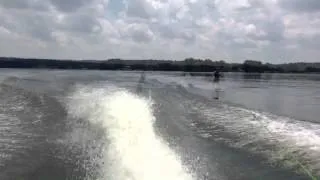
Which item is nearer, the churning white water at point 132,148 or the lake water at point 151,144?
the churning white water at point 132,148

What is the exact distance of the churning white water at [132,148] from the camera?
9961 millimetres

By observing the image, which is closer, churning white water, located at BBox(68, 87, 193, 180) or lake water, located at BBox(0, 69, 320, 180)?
churning white water, located at BBox(68, 87, 193, 180)

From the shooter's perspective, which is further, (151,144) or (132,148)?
(151,144)

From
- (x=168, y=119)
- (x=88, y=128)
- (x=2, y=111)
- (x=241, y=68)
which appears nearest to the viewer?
(x=88, y=128)

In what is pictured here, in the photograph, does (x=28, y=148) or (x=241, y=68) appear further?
(x=241, y=68)

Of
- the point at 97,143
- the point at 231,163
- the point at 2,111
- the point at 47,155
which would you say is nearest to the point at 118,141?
the point at 97,143

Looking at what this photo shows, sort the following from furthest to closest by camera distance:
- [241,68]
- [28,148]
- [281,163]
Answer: [241,68], [28,148], [281,163]

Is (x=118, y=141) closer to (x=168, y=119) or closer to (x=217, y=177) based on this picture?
(x=217, y=177)

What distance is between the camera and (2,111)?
2112 centimetres

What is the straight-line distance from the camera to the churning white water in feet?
32.7

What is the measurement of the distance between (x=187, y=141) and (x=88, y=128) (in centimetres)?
355

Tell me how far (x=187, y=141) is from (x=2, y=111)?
10.1m

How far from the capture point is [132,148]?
12.4 m

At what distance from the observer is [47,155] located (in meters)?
12.1
